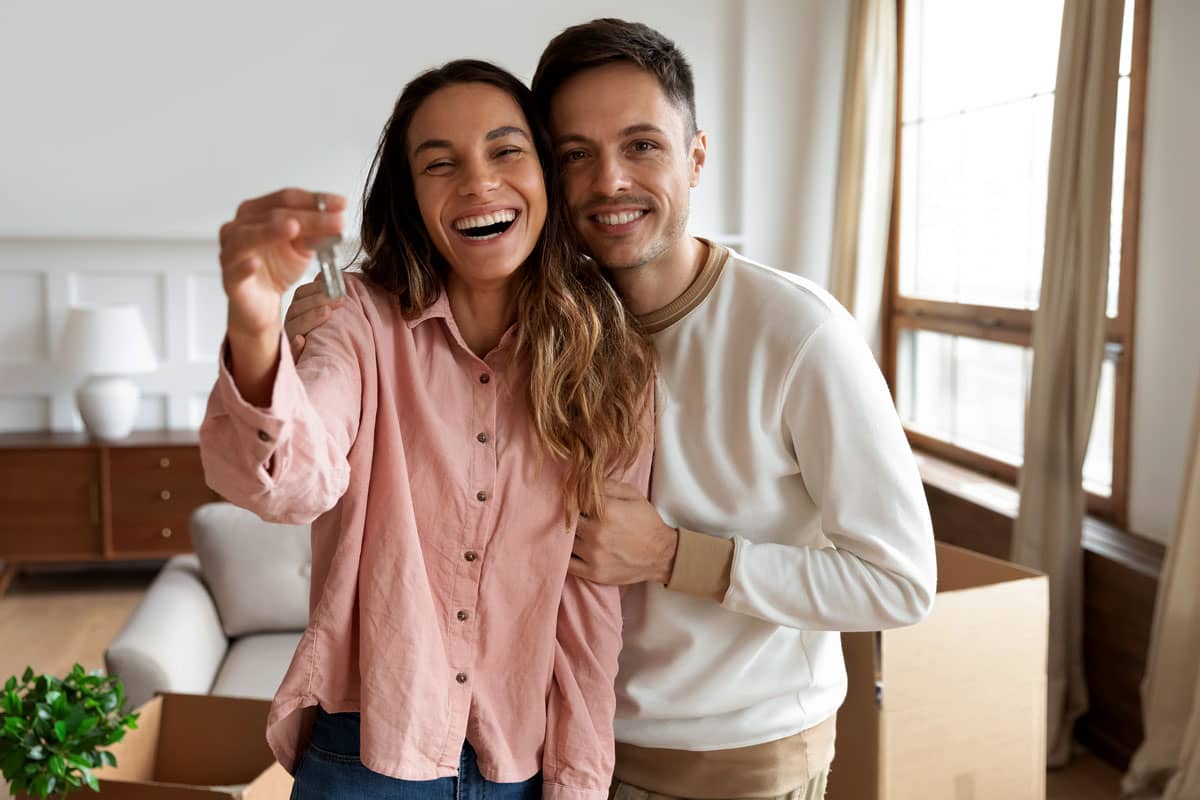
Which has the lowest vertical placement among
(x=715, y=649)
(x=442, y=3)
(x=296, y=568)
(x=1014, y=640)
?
(x=296, y=568)

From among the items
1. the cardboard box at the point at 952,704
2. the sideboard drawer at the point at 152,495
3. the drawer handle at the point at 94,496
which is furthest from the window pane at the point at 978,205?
the drawer handle at the point at 94,496

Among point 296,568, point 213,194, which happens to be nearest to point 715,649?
point 296,568

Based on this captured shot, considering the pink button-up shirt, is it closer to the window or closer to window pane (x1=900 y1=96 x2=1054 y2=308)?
the window

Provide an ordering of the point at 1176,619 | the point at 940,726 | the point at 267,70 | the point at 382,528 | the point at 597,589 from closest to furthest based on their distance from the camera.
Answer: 1. the point at 382,528
2. the point at 597,589
3. the point at 940,726
4. the point at 1176,619
5. the point at 267,70

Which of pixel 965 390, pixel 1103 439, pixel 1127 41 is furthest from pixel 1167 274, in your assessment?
pixel 965 390

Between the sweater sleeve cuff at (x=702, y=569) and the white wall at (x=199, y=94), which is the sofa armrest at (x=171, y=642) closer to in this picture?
the sweater sleeve cuff at (x=702, y=569)

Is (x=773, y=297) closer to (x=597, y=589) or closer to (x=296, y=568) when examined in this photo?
(x=597, y=589)

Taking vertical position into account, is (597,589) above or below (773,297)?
below

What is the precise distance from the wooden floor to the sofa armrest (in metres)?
1.02

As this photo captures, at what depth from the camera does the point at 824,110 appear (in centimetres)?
560

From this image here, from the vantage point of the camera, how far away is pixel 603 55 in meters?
1.48

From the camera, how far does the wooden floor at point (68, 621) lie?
13.4 ft

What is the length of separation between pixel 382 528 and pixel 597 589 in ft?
0.90

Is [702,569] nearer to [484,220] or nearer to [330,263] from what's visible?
[484,220]
